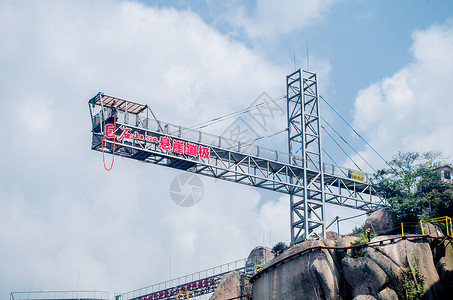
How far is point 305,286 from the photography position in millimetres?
34562

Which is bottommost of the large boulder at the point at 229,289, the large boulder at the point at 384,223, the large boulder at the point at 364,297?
the large boulder at the point at 364,297

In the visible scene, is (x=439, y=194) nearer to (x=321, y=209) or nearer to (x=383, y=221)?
(x=383, y=221)

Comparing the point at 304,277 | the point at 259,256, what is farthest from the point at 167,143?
the point at 304,277

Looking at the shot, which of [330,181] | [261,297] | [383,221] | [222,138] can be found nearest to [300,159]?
[330,181]

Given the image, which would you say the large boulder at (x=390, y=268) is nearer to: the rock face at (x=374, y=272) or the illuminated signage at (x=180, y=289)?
the rock face at (x=374, y=272)

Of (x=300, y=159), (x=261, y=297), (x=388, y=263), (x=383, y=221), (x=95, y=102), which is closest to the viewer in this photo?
(x=388, y=263)

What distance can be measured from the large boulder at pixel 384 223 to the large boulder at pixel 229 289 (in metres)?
10.8

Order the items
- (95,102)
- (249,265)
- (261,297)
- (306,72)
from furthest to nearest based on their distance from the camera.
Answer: (306,72) < (249,265) < (95,102) < (261,297)

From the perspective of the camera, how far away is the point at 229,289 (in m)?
44.8

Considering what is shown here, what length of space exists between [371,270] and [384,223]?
9.76 meters

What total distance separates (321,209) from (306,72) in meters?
13.5

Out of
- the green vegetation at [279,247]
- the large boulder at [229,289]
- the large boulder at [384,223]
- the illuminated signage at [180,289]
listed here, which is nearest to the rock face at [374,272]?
the large boulder at [384,223]

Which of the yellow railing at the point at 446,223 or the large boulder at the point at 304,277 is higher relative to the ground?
the yellow railing at the point at 446,223

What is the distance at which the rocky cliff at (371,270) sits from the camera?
3284 centimetres
